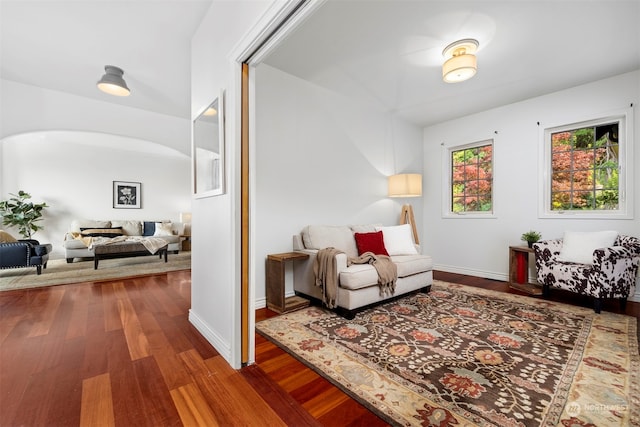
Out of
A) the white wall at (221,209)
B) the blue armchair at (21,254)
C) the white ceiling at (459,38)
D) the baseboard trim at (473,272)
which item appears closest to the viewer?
the white wall at (221,209)

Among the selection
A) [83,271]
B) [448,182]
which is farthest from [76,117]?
[448,182]

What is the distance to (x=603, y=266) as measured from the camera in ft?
8.39

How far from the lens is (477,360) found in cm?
176

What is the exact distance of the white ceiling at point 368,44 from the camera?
213 centimetres

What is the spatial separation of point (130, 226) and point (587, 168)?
8474mm

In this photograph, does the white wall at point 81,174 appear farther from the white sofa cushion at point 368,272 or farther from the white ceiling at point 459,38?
the white sofa cushion at point 368,272

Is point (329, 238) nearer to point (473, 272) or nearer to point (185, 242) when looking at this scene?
point (473, 272)

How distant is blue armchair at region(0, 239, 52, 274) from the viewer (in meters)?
3.75

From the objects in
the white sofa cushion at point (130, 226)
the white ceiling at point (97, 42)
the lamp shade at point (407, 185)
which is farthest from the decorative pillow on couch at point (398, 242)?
the white sofa cushion at point (130, 226)

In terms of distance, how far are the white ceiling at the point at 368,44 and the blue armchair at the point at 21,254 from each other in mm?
2322

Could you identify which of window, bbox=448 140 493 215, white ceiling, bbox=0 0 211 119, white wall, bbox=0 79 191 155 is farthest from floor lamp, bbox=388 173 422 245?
white wall, bbox=0 79 191 155

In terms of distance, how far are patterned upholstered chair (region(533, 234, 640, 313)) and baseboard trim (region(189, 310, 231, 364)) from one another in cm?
344

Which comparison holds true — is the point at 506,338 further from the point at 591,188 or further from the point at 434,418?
the point at 591,188

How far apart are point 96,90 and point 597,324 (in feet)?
20.9
